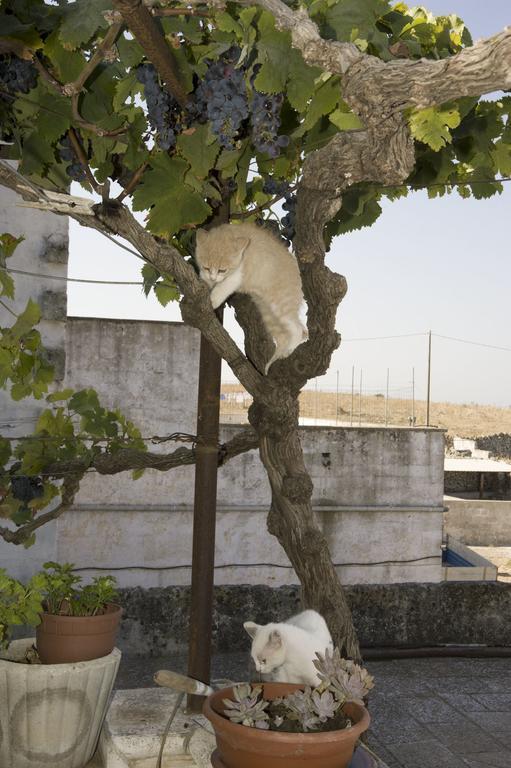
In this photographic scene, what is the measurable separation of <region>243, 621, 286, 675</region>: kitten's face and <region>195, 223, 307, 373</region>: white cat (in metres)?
1.04

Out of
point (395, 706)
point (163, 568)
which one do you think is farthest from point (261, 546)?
point (395, 706)

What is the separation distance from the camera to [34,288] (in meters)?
7.13

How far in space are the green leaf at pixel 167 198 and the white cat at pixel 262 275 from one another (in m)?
0.14

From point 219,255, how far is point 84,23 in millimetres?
1005

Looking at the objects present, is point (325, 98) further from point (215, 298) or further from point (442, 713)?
point (442, 713)

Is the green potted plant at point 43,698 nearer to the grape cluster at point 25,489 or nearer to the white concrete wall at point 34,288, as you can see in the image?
the grape cluster at point 25,489

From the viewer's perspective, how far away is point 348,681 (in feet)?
7.89

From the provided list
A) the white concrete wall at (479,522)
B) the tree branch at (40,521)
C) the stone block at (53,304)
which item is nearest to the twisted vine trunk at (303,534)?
the tree branch at (40,521)

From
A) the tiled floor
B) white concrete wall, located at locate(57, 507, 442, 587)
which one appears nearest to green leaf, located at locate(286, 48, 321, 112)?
the tiled floor

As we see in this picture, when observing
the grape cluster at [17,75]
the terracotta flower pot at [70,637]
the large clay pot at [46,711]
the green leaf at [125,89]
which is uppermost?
the grape cluster at [17,75]

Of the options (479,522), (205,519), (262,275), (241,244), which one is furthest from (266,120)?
(479,522)

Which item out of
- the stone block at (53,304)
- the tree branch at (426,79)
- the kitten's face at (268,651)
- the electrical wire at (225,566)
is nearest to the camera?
the tree branch at (426,79)

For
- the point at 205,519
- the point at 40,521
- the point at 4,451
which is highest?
the point at 4,451

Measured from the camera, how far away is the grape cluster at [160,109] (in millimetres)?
2715
